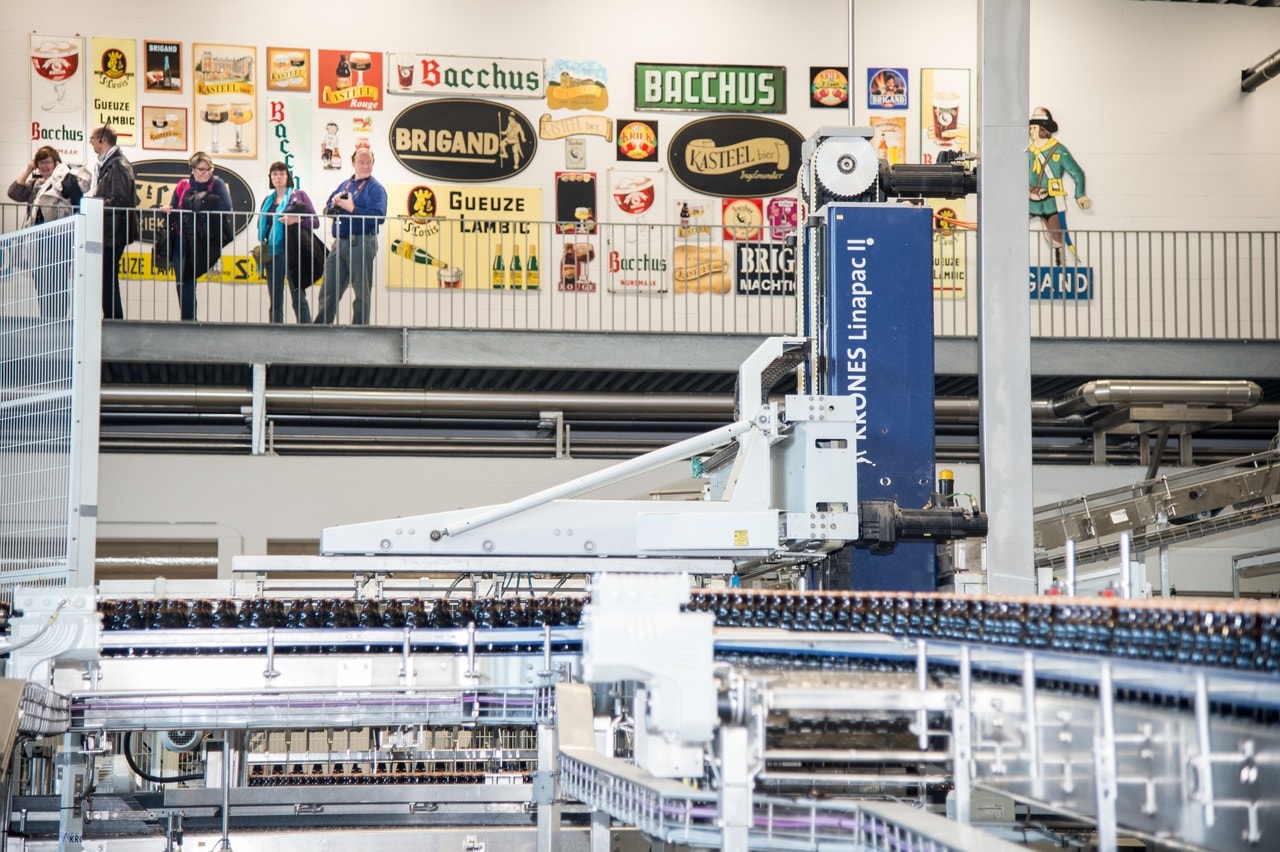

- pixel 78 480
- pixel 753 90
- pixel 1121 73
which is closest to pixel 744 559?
pixel 78 480

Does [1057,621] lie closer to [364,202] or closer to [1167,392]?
[1167,392]

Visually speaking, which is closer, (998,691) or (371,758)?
(998,691)

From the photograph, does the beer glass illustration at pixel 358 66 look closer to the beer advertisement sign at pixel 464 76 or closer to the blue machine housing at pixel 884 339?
the beer advertisement sign at pixel 464 76

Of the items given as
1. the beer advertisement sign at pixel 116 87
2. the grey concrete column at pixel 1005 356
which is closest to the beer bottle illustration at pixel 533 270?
the beer advertisement sign at pixel 116 87

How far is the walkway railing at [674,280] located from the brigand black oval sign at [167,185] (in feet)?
0.38

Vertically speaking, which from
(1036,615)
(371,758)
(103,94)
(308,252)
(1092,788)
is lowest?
(371,758)

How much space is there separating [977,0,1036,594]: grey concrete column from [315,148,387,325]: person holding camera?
6455 millimetres

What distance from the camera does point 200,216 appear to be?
13414 millimetres

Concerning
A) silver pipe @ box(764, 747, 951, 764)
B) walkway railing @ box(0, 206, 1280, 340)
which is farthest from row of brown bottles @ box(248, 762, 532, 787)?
walkway railing @ box(0, 206, 1280, 340)

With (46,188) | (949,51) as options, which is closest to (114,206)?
(46,188)

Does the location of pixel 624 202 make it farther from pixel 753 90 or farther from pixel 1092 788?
pixel 1092 788

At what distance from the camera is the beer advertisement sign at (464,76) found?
1405 centimetres

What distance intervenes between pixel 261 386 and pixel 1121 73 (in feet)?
A: 29.5

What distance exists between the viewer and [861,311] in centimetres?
606
